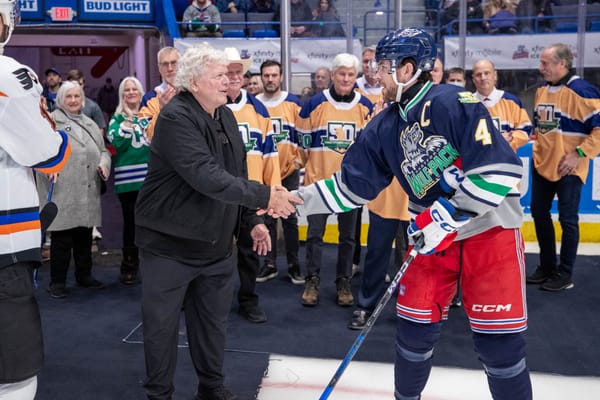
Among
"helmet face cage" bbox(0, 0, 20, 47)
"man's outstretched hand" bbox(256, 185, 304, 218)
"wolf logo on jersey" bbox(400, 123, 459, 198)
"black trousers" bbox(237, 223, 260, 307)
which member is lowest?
"black trousers" bbox(237, 223, 260, 307)

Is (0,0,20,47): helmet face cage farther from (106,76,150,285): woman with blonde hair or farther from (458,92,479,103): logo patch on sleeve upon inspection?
(106,76,150,285): woman with blonde hair

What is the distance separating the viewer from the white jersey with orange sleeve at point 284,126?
4.41 metres

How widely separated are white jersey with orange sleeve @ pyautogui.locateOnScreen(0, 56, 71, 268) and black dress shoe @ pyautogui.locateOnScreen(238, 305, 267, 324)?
1.98 metres

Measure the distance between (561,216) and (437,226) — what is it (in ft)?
8.52

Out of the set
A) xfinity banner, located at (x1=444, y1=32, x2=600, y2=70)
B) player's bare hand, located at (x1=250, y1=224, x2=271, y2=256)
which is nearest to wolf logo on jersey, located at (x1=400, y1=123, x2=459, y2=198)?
player's bare hand, located at (x1=250, y1=224, x2=271, y2=256)

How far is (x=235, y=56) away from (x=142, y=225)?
1.38 meters

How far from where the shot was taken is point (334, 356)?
327 cm

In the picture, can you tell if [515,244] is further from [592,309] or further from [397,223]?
[592,309]

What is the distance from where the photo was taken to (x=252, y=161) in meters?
3.77

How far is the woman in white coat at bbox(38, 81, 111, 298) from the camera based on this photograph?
4.13m

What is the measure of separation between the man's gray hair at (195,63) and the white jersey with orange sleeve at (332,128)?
5.82ft

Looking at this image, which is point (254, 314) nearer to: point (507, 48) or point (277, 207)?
point (277, 207)

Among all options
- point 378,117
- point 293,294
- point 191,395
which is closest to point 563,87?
point 293,294

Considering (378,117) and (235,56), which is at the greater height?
(235,56)
